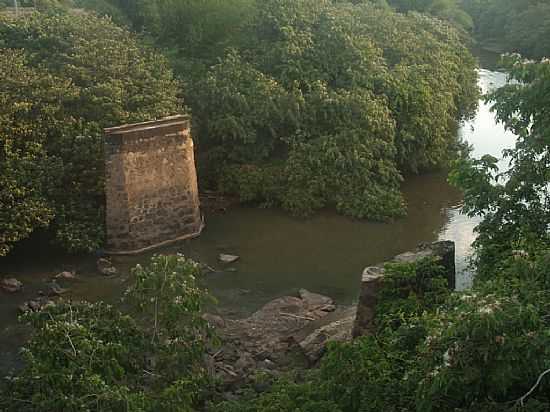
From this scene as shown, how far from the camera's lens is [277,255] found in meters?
15.8

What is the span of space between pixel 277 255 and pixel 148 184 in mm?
3240

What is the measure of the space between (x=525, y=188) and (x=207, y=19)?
45.9 feet

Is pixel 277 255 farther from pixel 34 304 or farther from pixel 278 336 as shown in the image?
pixel 34 304

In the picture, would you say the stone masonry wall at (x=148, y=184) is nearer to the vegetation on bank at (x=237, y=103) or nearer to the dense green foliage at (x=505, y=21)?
the vegetation on bank at (x=237, y=103)

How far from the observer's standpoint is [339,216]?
1770 centimetres

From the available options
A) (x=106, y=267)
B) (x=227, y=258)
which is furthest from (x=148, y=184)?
(x=227, y=258)

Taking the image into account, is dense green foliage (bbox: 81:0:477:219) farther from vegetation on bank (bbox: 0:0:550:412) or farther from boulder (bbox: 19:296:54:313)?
boulder (bbox: 19:296:54:313)

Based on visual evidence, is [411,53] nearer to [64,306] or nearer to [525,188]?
[525,188]

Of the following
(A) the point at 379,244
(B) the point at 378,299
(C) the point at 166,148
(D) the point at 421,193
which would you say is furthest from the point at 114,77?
(B) the point at 378,299

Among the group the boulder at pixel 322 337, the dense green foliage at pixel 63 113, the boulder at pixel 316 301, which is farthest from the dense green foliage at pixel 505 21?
the boulder at pixel 322 337

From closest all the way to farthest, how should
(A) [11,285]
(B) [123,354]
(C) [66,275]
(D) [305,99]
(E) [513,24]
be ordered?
(B) [123,354]
(A) [11,285]
(C) [66,275]
(D) [305,99]
(E) [513,24]

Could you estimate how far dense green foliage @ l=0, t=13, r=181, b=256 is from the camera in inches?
563

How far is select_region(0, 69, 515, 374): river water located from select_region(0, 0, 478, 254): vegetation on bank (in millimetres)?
598

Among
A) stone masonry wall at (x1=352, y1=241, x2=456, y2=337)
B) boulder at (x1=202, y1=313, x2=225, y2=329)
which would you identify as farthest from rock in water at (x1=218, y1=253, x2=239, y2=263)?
stone masonry wall at (x1=352, y1=241, x2=456, y2=337)
